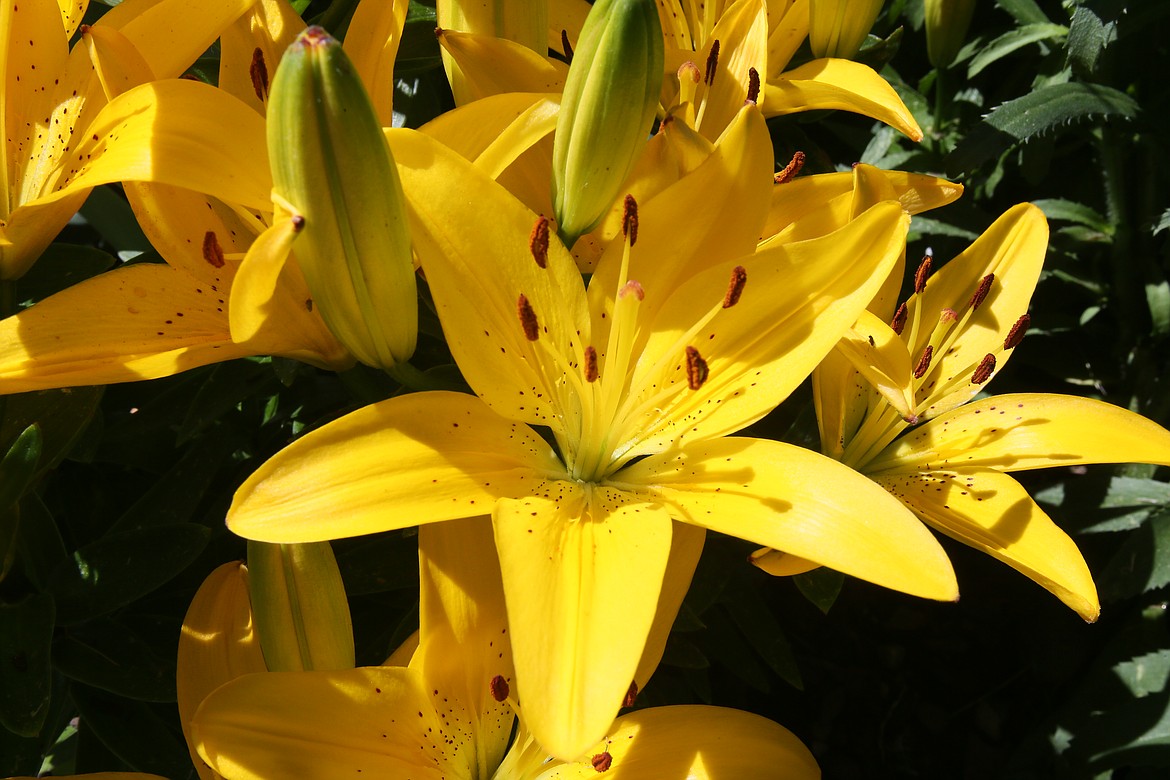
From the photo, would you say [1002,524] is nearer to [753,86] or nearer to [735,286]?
[735,286]

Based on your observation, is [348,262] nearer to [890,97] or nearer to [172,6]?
[172,6]

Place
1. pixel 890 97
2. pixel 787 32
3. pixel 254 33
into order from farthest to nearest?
pixel 787 32 < pixel 890 97 < pixel 254 33

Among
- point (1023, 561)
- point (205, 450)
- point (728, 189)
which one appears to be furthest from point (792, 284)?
point (205, 450)

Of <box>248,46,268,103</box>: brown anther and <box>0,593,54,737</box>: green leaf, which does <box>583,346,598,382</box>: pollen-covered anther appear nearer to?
<box>248,46,268,103</box>: brown anther

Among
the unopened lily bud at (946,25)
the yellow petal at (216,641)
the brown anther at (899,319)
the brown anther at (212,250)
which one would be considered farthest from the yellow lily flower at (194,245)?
the unopened lily bud at (946,25)

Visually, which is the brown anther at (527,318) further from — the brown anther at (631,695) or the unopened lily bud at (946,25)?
the unopened lily bud at (946,25)
